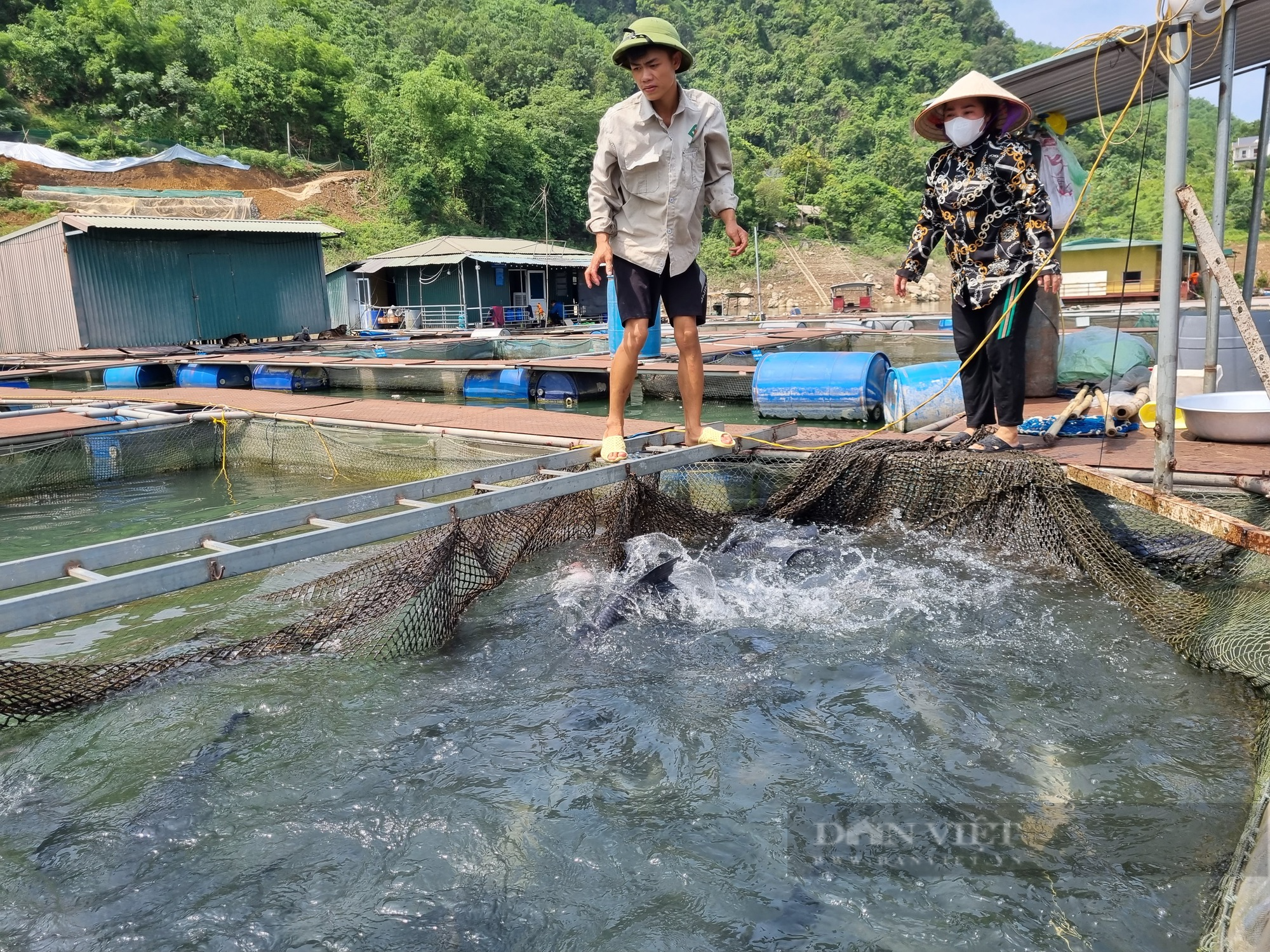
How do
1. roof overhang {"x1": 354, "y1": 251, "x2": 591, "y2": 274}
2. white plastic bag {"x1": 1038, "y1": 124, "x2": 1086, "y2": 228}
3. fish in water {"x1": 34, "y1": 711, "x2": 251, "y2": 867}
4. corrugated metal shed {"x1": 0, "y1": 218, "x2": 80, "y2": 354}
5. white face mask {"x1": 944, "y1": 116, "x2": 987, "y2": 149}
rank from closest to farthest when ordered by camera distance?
fish in water {"x1": 34, "y1": 711, "x2": 251, "y2": 867}, white face mask {"x1": 944, "y1": 116, "x2": 987, "y2": 149}, white plastic bag {"x1": 1038, "y1": 124, "x2": 1086, "y2": 228}, corrugated metal shed {"x1": 0, "y1": 218, "x2": 80, "y2": 354}, roof overhang {"x1": 354, "y1": 251, "x2": 591, "y2": 274}

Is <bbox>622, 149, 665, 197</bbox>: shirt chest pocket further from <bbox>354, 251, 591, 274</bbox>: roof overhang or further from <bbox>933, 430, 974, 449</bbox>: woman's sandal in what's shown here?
<bbox>354, 251, 591, 274</bbox>: roof overhang

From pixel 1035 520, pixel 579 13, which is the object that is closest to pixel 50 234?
pixel 1035 520

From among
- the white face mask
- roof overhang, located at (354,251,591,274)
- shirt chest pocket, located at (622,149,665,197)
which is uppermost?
roof overhang, located at (354,251,591,274)

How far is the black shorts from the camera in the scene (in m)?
4.45

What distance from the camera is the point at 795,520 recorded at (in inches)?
183

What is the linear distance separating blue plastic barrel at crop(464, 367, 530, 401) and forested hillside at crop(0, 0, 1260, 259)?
2722 centimetres

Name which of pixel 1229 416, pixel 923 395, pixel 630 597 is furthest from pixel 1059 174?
pixel 630 597

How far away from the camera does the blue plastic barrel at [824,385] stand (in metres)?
7.24

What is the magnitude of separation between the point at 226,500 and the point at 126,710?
3.90m

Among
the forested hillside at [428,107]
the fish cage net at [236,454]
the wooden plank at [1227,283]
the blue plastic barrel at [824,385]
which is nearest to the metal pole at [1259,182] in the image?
the wooden plank at [1227,283]

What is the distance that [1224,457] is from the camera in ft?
13.9

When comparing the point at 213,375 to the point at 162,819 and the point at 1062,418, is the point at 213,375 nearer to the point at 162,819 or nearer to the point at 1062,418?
the point at 1062,418

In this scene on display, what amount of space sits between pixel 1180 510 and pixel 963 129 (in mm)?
2333

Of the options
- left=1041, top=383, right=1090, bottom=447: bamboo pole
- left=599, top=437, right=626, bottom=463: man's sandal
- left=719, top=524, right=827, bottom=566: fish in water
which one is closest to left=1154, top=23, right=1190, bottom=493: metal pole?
A: left=1041, top=383, right=1090, bottom=447: bamboo pole
